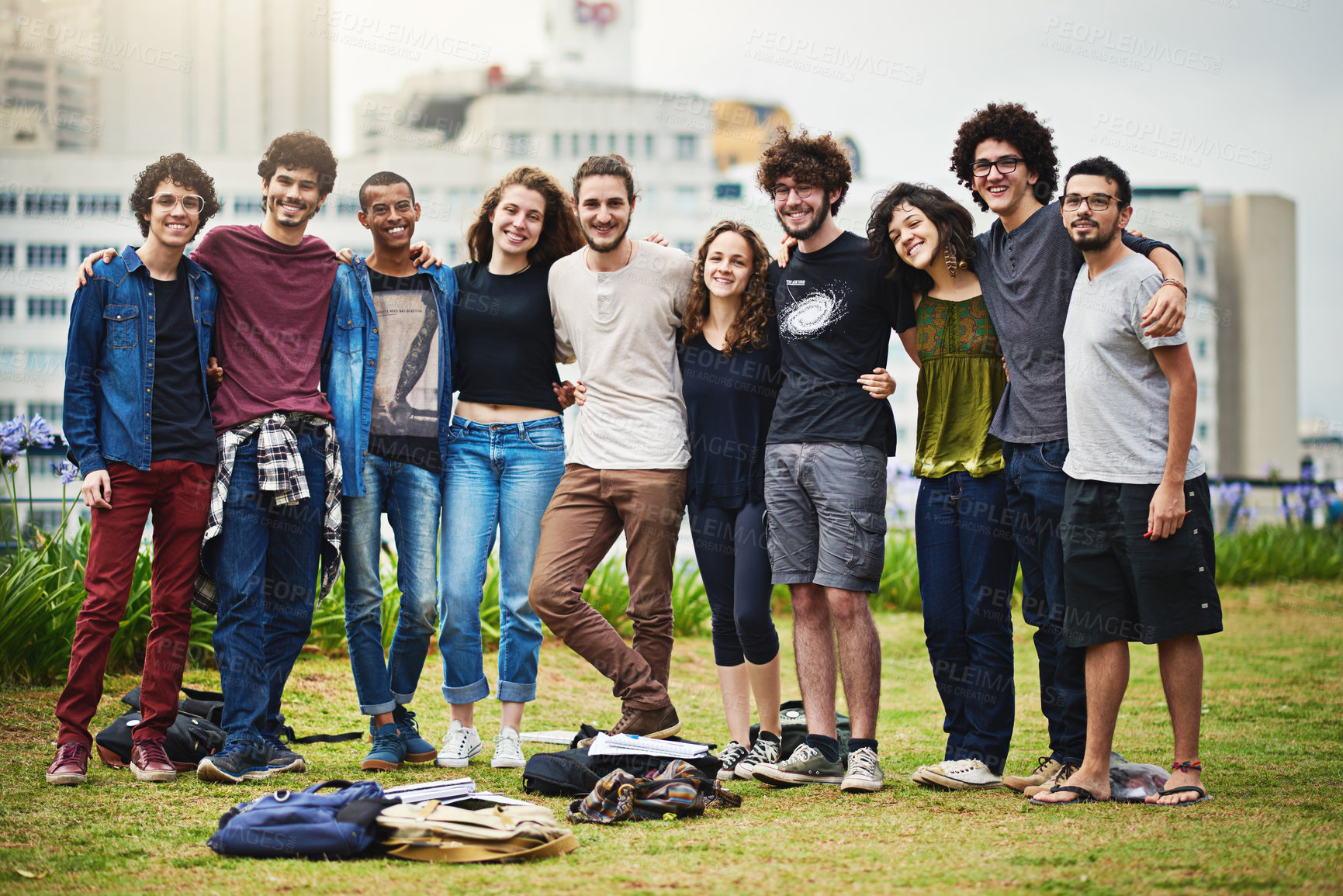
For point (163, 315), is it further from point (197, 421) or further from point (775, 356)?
point (775, 356)

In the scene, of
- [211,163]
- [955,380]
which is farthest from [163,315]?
[211,163]

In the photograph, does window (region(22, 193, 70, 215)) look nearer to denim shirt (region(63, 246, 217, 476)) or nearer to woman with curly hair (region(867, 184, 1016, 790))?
denim shirt (region(63, 246, 217, 476))

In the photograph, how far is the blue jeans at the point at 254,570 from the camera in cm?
410

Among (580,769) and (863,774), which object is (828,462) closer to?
(863,774)

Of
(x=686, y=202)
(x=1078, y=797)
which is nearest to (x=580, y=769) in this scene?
(x=1078, y=797)

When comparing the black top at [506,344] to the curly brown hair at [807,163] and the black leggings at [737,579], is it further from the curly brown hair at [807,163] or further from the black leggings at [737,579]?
the curly brown hair at [807,163]

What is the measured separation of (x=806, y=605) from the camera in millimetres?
4094

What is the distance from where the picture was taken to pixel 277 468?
406 centimetres

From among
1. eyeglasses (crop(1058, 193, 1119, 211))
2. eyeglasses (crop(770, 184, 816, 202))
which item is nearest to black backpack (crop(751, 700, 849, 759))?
eyeglasses (crop(770, 184, 816, 202))

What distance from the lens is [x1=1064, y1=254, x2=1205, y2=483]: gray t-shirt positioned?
3646 millimetres

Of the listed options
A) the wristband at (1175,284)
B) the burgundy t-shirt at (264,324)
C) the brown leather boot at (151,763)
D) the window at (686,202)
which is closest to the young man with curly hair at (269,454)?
the burgundy t-shirt at (264,324)

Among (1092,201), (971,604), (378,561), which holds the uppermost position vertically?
(1092,201)

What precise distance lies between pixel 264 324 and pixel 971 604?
272 centimetres

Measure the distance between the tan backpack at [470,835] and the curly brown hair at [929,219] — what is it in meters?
2.23
